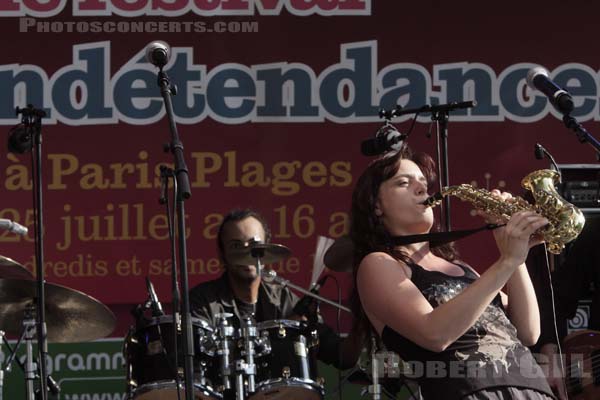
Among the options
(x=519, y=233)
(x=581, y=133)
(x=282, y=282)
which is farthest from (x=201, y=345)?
(x=519, y=233)

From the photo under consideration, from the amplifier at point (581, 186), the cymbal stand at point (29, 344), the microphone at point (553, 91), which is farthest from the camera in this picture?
the amplifier at point (581, 186)

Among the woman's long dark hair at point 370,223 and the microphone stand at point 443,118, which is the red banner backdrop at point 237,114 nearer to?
the microphone stand at point 443,118

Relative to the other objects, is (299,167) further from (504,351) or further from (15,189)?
(504,351)

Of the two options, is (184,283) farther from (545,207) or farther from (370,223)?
(545,207)

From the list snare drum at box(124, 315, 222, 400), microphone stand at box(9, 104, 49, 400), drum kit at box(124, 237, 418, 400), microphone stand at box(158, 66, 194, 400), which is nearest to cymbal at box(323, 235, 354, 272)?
drum kit at box(124, 237, 418, 400)

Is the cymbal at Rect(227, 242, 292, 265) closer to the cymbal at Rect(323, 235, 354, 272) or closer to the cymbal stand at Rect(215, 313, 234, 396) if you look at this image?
the cymbal at Rect(323, 235, 354, 272)

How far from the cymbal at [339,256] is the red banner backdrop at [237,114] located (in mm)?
488

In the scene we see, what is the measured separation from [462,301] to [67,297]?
9.21ft

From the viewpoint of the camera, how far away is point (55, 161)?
7426mm

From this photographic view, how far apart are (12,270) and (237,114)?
1.97 meters

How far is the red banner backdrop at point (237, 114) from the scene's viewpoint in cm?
742

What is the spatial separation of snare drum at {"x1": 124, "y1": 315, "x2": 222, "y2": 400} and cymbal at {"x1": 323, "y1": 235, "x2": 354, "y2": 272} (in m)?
0.78

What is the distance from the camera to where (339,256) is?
22.6 feet

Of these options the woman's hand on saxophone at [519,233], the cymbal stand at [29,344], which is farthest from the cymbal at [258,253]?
the woman's hand on saxophone at [519,233]
